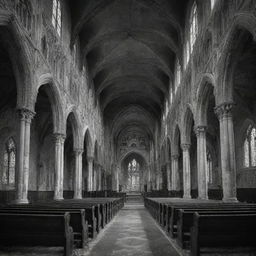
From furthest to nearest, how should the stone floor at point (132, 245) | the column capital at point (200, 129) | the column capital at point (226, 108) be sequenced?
1. the column capital at point (200, 129)
2. the column capital at point (226, 108)
3. the stone floor at point (132, 245)

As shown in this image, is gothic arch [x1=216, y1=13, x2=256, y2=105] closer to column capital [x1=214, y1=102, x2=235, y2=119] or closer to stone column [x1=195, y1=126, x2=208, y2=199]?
column capital [x1=214, y1=102, x2=235, y2=119]

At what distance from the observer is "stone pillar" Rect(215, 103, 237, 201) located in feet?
53.6

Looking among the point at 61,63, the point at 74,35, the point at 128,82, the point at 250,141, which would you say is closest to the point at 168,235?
the point at 61,63

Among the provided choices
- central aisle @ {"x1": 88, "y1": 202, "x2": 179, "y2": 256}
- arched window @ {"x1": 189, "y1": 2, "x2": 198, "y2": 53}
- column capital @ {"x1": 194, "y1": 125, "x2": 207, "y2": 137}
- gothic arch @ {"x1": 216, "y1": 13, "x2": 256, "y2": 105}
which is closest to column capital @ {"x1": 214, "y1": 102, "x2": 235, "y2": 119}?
gothic arch @ {"x1": 216, "y1": 13, "x2": 256, "y2": 105}

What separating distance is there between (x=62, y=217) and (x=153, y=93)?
41.5 meters

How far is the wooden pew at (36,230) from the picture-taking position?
658cm

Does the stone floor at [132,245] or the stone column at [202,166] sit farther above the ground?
the stone column at [202,166]

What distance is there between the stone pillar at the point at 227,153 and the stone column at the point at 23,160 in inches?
387

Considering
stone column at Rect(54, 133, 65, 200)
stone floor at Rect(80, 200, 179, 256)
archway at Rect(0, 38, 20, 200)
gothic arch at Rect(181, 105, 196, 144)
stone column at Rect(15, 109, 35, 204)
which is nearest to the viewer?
stone floor at Rect(80, 200, 179, 256)

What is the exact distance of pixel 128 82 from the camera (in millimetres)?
44906

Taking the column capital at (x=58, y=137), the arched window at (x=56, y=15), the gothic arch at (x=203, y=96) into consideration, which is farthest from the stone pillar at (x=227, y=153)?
the arched window at (x=56, y=15)

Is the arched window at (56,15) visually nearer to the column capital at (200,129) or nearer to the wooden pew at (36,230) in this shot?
the column capital at (200,129)

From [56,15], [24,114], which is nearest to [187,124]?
[56,15]

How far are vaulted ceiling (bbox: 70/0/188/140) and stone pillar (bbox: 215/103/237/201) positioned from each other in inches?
496
